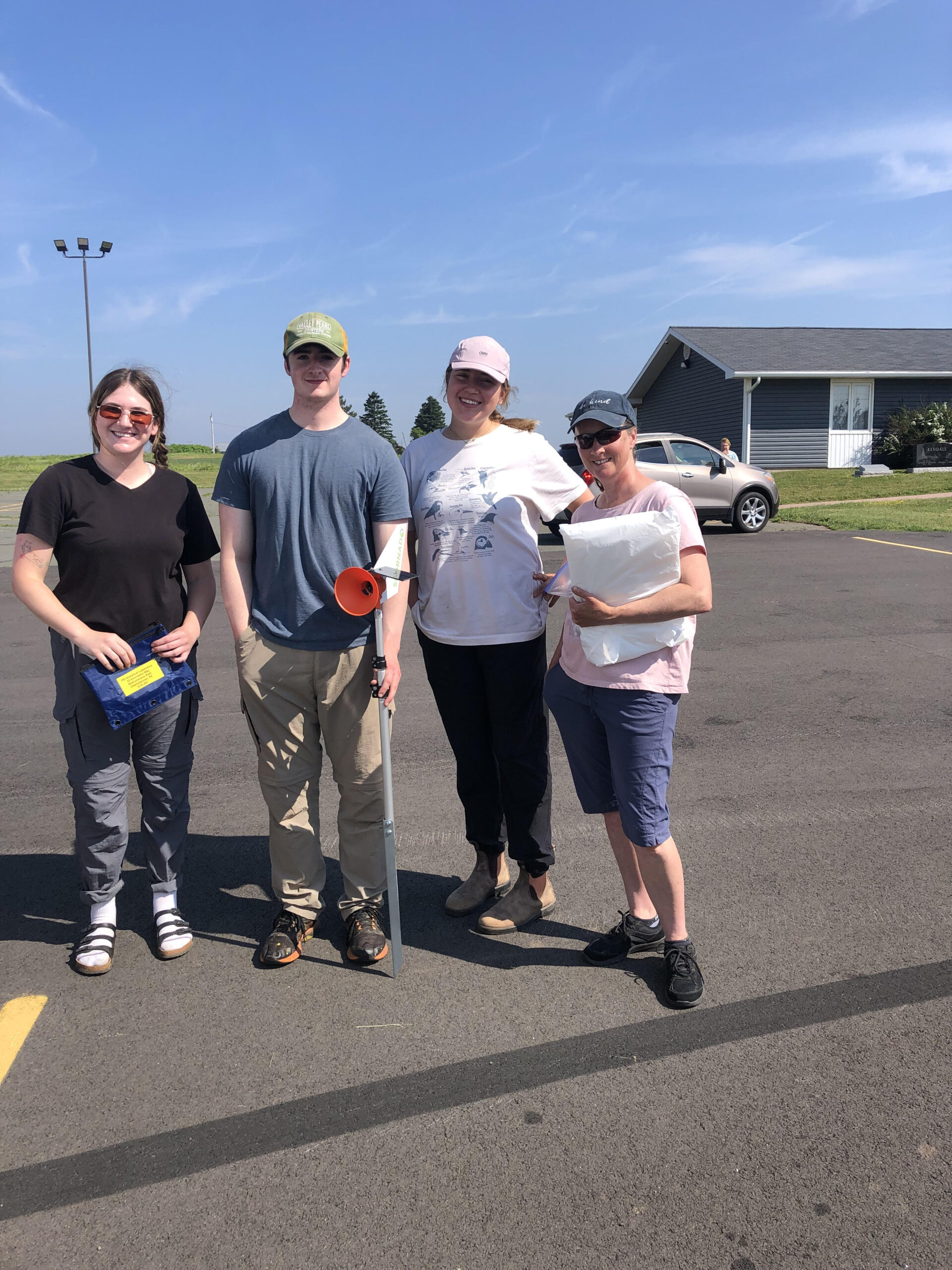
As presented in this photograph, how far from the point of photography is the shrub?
27.1m

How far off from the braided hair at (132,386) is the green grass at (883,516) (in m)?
14.8

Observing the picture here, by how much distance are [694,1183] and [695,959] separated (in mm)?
922

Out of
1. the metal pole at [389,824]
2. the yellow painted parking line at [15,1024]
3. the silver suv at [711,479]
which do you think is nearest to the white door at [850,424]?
the silver suv at [711,479]

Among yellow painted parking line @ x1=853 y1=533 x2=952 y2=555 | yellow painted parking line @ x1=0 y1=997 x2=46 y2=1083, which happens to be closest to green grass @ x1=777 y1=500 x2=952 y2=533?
yellow painted parking line @ x1=853 y1=533 x2=952 y2=555

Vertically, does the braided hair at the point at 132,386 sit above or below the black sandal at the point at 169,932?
above

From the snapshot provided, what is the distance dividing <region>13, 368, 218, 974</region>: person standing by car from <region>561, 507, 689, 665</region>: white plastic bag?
127cm

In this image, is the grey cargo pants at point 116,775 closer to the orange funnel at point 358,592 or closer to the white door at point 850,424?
the orange funnel at point 358,592

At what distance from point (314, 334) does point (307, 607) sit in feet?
2.94

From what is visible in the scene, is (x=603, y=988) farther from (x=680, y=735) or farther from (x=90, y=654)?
(x=680, y=735)

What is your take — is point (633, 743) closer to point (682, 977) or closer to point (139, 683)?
point (682, 977)

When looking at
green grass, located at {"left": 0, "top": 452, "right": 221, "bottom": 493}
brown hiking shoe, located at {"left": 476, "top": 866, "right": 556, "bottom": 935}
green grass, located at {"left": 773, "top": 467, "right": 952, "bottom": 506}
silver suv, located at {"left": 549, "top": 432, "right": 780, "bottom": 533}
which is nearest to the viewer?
brown hiking shoe, located at {"left": 476, "top": 866, "right": 556, "bottom": 935}

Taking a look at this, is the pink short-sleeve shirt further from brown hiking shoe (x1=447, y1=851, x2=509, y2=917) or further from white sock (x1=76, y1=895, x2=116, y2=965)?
white sock (x1=76, y1=895, x2=116, y2=965)

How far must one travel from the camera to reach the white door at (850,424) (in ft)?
93.1

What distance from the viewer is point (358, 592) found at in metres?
2.87
